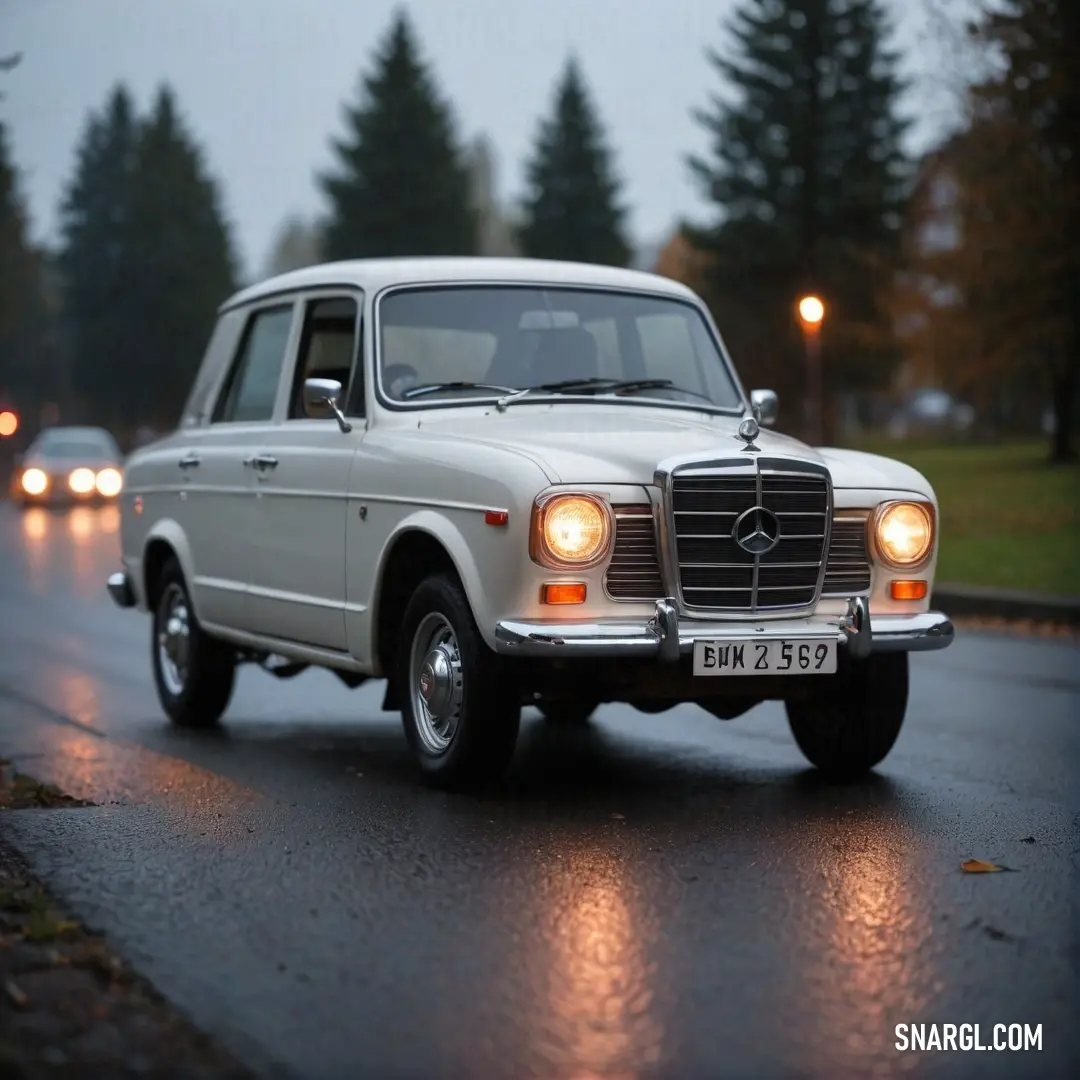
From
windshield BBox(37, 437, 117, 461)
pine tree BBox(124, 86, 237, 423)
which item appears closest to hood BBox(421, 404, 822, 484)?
windshield BBox(37, 437, 117, 461)

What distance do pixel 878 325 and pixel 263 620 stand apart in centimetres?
4398

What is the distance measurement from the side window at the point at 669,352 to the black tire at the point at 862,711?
1626 mm

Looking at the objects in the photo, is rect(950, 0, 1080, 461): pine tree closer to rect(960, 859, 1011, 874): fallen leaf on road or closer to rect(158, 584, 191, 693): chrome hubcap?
rect(158, 584, 191, 693): chrome hubcap

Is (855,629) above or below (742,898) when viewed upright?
above

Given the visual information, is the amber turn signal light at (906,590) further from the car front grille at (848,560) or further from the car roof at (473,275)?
the car roof at (473,275)

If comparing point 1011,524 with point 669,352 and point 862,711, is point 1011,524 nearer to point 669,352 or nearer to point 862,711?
point 669,352

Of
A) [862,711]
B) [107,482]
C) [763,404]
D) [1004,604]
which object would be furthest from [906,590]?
[107,482]

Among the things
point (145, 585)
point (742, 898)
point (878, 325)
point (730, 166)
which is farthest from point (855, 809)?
point (730, 166)

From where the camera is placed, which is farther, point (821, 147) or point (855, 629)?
point (821, 147)

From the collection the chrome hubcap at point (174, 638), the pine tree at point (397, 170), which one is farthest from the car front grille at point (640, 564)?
the pine tree at point (397, 170)

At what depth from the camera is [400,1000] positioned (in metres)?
4.53

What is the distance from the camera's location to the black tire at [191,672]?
9.73 meters

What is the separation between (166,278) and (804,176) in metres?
37.3

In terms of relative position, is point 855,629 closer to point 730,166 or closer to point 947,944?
point 947,944
